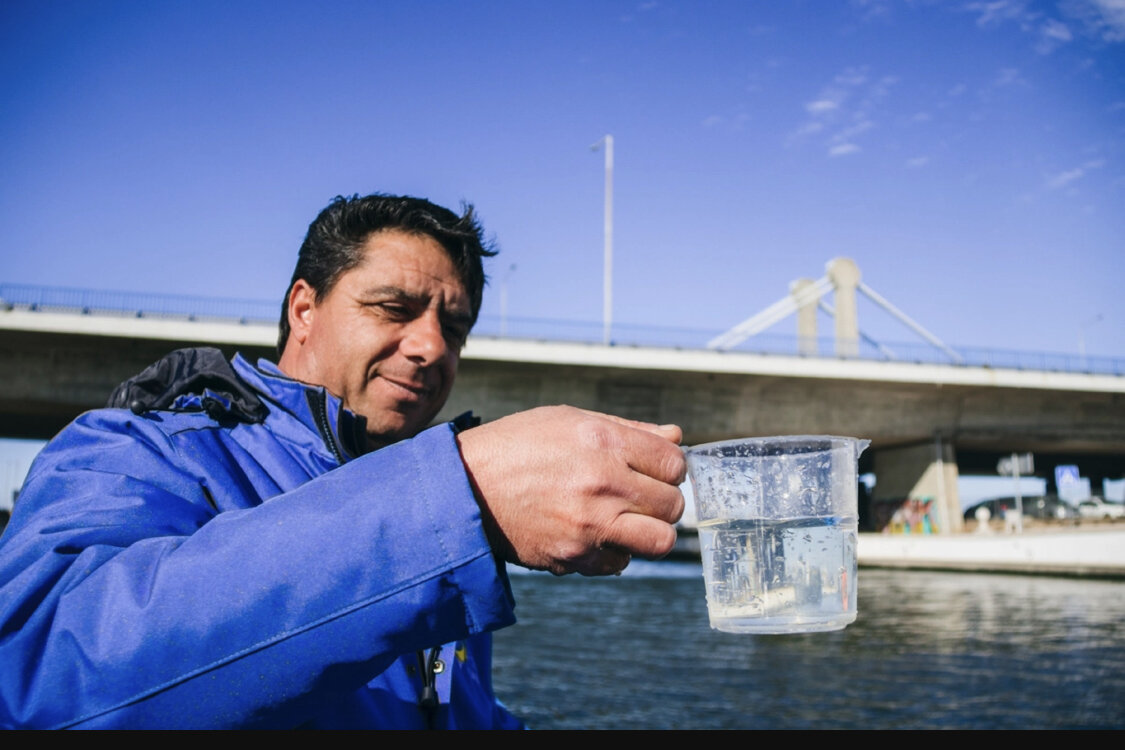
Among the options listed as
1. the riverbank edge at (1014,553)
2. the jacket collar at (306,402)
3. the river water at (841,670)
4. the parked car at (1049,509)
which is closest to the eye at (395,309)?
the jacket collar at (306,402)

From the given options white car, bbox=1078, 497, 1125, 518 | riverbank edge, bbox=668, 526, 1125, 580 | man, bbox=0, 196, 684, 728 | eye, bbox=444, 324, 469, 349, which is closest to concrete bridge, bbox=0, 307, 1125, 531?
white car, bbox=1078, 497, 1125, 518

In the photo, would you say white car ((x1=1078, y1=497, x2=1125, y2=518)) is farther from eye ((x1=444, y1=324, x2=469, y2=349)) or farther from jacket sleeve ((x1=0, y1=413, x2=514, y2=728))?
jacket sleeve ((x1=0, y1=413, x2=514, y2=728))

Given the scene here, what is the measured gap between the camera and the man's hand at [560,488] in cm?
97

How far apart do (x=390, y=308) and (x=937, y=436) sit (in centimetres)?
3295

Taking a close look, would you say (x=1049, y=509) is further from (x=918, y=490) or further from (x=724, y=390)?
(x=724, y=390)

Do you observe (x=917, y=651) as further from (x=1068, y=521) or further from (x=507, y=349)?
(x=1068, y=521)

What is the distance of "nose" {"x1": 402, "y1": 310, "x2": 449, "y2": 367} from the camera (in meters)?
2.18

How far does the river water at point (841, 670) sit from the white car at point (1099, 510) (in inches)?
680

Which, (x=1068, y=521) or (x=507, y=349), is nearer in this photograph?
(x=507, y=349)

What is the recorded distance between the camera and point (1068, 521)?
1214 inches

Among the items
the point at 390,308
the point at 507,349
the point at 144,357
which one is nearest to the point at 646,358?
the point at 507,349

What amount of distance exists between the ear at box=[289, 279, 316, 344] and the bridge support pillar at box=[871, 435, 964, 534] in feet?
108

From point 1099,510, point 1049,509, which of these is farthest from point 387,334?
point 1049,509

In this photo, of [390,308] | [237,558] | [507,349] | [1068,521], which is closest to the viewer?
[237,558]
